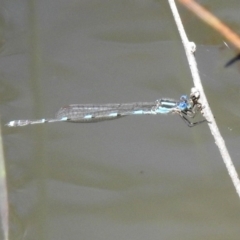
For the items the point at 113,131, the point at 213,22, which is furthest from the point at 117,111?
the point at 213,22

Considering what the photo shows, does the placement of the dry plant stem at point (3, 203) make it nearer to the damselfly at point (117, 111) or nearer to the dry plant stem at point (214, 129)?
the damselfly at point (117, 111)

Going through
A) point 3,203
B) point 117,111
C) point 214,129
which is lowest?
point 3,203

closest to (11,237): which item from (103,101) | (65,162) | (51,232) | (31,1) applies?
(51,232)

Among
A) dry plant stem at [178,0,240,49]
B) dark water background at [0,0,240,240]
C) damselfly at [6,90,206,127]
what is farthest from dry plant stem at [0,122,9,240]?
dry plant stem at [178,0,240,49]

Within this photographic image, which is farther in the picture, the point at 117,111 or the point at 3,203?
the point at 117,111

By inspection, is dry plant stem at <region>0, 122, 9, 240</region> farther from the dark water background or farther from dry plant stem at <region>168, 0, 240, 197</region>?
dry plant stem at <region>168, 0, 240, 197</region>

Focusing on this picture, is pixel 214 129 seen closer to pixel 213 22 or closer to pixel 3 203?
pixel 213 22
